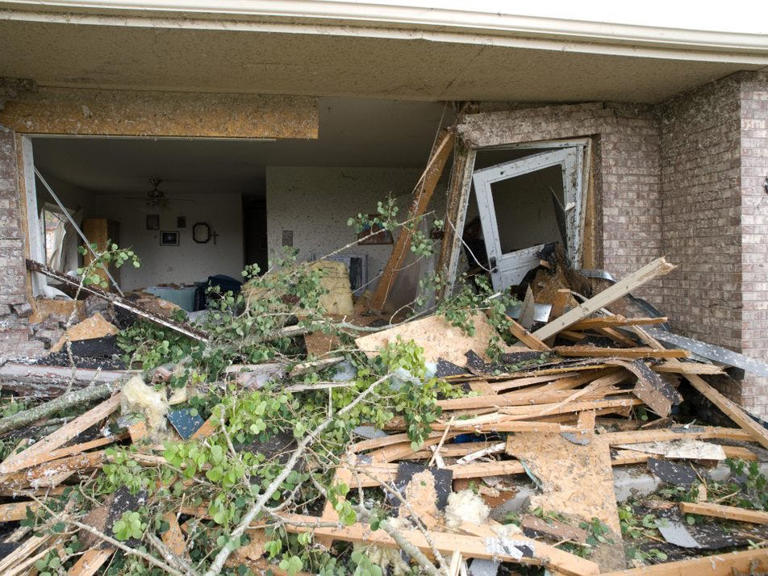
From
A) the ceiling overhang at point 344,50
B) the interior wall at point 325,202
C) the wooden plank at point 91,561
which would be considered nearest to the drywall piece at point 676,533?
the wooden plank at point 91,561

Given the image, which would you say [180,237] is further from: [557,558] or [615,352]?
[557,558]

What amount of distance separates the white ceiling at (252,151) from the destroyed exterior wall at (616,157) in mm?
890

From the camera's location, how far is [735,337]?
4.62m

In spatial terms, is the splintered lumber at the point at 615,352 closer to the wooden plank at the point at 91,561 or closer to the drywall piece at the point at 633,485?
the drywall piece at the point at 633,485

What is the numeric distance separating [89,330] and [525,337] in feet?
13.6

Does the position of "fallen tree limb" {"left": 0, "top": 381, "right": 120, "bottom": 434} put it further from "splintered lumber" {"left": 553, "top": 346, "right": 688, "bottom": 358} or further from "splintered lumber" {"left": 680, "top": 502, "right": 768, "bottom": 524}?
"splintered lumber" {"left": 680, "top": 502, "right": 768, "bottom": 524}

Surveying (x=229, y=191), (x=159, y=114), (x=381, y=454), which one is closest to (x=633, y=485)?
(x=381, y=454)

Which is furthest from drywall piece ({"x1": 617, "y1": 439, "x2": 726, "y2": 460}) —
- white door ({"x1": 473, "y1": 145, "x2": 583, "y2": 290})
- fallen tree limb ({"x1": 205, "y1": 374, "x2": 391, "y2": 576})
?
white door ({"x1": 473, "y1": 145, "x2": 583, "y2": 290})

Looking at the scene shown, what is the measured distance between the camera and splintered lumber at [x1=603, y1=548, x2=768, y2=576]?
2.74m

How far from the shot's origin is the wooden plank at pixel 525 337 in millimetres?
4602

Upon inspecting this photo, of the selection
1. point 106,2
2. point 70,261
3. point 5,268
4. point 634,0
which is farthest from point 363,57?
point 70,261

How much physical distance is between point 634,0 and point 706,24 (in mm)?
627

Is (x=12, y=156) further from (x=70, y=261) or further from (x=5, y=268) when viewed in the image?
(x=70, y=261)

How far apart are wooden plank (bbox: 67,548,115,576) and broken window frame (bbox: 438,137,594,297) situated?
3.78 metres
